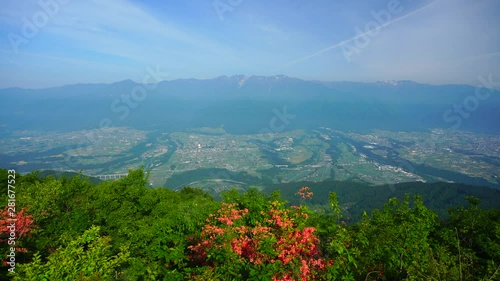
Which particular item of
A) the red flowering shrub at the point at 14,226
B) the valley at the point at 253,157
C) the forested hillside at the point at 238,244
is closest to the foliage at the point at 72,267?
the forested hillside at the point at 238,244

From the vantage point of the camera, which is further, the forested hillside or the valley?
the valley

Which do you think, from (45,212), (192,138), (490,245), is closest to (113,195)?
(45,212)

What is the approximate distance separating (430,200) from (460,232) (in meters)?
64.1

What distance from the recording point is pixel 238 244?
26.7ft

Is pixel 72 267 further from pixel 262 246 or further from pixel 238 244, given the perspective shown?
pixel 262 246

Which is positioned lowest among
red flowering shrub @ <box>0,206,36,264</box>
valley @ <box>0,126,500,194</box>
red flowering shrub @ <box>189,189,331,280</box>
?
valley @ <box>0,126,500,194</box>

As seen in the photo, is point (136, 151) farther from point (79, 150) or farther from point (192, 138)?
point (192, 138)

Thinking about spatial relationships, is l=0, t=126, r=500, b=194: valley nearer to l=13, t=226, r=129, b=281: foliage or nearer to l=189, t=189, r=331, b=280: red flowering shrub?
l=189, t=189, r=331, b=280: red flowering shrub

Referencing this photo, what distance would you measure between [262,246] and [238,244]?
1035 millimetres

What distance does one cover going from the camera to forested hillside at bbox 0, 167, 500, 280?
6773 mm

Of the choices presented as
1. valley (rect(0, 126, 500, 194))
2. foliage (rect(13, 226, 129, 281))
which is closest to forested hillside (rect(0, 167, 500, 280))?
foliage (rect(13, 226, 129, 281))

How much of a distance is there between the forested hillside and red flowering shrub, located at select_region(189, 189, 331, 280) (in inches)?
1.5

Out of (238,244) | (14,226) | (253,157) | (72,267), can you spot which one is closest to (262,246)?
(238,244)

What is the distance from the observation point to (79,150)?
135m
